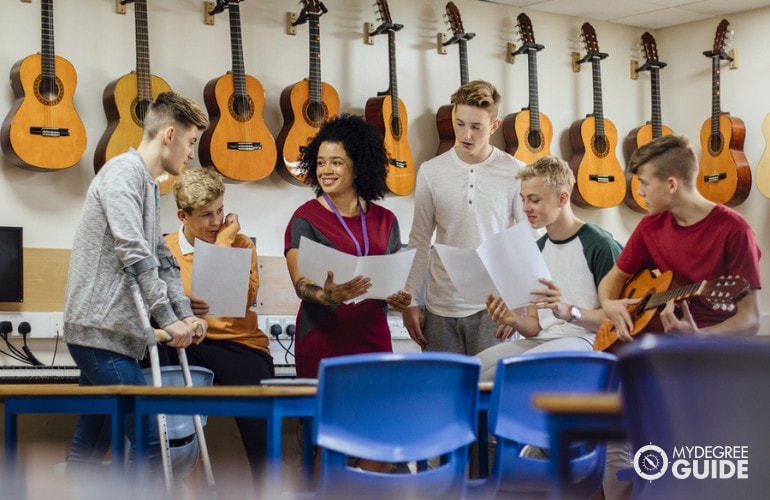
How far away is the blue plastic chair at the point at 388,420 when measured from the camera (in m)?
2.41

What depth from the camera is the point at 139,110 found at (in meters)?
4.72

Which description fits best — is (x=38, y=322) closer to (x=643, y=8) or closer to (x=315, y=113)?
(x=315, y=113)

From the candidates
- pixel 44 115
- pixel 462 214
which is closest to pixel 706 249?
pixel 462 214

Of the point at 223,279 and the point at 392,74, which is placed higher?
the point at 392,74

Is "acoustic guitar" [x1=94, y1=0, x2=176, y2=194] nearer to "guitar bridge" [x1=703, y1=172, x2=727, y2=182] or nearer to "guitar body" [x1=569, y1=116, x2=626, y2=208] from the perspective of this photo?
"guitar body" [x1=569, y1=116, x2=626, y2=208]

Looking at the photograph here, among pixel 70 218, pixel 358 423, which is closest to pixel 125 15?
pixel 70 218

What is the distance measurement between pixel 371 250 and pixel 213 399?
1278 mm

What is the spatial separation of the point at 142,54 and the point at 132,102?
24cm

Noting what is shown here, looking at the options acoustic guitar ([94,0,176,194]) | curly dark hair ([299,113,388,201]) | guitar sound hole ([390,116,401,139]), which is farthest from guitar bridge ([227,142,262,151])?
curly dark hair ([299,113,388,201])

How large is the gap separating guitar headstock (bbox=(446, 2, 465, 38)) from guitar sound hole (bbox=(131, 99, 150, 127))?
1.96 m

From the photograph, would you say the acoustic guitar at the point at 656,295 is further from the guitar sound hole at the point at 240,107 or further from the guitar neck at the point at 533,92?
the guitar neck at the point at 533,92

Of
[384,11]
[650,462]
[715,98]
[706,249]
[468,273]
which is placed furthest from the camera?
[715,98]

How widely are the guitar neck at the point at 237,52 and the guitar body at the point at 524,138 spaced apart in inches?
66.4

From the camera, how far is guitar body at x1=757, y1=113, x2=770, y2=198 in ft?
19.4
